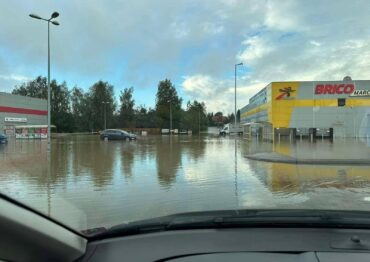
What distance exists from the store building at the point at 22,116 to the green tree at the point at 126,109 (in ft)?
95.9

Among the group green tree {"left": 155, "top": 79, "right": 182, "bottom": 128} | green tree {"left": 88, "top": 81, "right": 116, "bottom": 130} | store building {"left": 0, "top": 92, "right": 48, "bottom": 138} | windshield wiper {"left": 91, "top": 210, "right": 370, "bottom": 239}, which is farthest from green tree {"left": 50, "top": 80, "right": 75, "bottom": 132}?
windshield wiper {"left": 91, "top": 210, "right": 370, "bottom": 239}

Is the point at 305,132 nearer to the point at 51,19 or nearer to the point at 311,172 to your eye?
the point at 51,19

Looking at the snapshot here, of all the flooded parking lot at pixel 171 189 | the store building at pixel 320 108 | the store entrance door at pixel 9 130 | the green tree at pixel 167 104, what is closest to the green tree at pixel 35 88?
the green tree at pixel 167 104

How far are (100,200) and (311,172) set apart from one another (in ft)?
30.9

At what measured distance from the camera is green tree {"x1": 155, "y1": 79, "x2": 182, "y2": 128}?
4609 inches

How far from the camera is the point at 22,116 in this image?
84.0 metres

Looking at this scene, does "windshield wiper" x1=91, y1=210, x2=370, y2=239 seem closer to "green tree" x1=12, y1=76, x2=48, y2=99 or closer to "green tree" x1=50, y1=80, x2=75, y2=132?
"green tree" x1=50, y1=80, x2=75, y2=132

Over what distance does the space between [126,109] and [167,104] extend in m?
11.1

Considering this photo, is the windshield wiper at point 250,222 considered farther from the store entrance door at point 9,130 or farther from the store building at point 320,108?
the store entrance door at point 9,130

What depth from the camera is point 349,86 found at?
2466 inches

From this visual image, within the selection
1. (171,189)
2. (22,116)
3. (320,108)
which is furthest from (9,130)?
(171,189)

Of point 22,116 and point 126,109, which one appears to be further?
point 126,109

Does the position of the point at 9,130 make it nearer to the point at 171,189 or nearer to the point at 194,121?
the point at 194,121

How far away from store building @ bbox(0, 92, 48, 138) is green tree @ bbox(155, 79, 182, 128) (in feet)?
107
